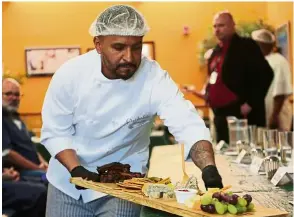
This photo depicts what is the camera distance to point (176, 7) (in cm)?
785

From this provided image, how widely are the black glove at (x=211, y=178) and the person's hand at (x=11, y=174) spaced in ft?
7.37

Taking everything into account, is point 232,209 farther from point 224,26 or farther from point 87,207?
point 224,26

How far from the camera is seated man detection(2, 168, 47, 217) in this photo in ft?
11.7

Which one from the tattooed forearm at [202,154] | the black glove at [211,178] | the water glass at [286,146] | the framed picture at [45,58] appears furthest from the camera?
the framed picture at [45,58]

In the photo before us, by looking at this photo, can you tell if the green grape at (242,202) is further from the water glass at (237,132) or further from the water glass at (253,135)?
the water glass at (237,132)

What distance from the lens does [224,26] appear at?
4.37 m

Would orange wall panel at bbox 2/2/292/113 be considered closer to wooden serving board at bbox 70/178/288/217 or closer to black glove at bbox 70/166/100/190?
black glove at bbox 70/166/100/190

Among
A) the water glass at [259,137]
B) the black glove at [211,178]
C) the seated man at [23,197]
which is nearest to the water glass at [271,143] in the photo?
the water glass at [259,137]

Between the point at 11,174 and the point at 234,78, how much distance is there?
1667 mm

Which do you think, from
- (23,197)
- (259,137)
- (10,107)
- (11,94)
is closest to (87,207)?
→ (259,137)

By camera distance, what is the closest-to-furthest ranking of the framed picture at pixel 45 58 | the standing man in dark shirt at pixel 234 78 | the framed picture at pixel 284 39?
the standing man in dark shirt at pixel 234 78
the framed picture at pixel 284 39
the framed picture at pixel 45 58

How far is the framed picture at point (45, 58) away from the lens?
7.69 metres

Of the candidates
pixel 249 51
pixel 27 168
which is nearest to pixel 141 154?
pixel 27 168

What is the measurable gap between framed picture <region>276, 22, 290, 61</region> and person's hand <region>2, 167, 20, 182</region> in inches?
138
